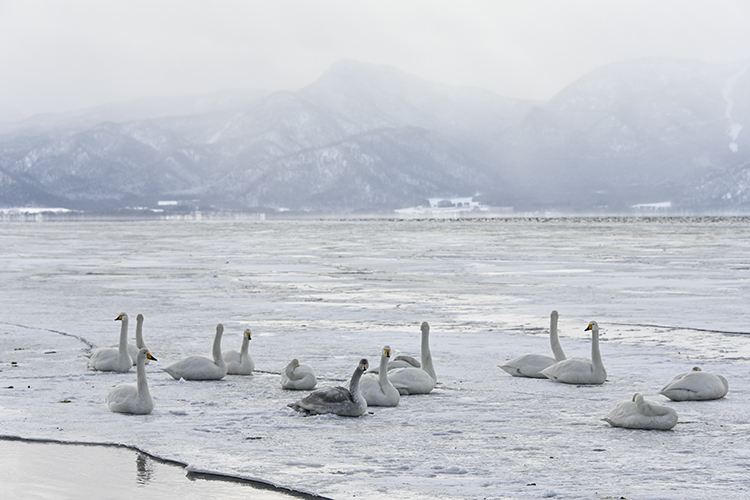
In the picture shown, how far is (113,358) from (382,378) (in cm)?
411

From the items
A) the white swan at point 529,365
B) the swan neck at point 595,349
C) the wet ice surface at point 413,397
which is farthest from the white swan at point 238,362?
the swan neck at point 595,349

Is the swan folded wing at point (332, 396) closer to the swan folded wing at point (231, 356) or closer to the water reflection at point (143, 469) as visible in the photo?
the water reflection at point (143, 469)

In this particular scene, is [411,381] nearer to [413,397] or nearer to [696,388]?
[413,397]

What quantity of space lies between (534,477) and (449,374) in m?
4.90

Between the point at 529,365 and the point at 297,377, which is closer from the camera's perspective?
the point at 297,377

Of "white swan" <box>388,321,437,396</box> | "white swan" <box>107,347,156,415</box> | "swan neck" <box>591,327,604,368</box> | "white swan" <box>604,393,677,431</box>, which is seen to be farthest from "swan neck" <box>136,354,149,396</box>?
"swan neck" <box>591,327,604,368</box>

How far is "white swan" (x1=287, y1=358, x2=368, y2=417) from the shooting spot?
9.69 m

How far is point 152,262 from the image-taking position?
Result: 3697 cm

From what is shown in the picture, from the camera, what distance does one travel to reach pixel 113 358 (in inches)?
483

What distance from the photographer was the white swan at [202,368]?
11.7m

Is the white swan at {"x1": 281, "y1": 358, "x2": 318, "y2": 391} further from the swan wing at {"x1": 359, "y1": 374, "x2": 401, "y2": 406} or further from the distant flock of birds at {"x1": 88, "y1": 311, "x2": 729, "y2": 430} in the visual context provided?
the swan wing at {"x1": 359, "y1": 374, "x2": 401, "y2": 406}

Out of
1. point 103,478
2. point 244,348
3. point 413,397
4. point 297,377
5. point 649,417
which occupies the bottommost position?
point 103,478

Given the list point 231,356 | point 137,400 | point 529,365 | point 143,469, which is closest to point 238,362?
point 231,356

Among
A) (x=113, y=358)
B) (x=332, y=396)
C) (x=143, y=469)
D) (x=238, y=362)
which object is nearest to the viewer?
(x=143, y=469)
